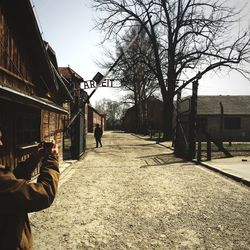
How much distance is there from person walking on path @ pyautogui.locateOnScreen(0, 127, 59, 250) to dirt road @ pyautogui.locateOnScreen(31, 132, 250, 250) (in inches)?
93.9

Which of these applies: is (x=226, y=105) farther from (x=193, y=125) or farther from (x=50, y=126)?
(x=50, y=126)

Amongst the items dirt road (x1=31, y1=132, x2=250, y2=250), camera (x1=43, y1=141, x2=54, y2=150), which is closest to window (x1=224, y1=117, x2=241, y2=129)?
dirt road (x1=31, y1=132, x2=250, y2=250)

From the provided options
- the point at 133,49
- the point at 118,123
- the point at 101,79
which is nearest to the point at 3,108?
the point at 101,79

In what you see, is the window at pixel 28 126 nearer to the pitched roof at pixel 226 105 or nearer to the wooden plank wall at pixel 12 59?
the wooden plank wall at pixel 12 59

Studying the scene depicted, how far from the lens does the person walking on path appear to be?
74.2 inches

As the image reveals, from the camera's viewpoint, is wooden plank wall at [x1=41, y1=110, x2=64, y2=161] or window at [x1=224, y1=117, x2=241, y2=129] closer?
wooden plank wall at [x1=41, y1=110, x2=64, y2=161]

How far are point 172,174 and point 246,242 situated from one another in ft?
19.8

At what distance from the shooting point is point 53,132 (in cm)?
1216

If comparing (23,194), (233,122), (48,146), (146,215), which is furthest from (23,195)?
(233,122)

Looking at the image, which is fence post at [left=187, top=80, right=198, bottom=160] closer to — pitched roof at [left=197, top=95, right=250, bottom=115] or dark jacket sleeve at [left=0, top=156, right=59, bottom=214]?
dark jacket sleeve at [left=0, top=156, right=59, bottom=214]

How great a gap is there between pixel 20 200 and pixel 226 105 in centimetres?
3921

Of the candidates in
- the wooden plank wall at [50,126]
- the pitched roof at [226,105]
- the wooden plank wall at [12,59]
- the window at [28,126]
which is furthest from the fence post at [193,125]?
the pitched roof at [226,105]

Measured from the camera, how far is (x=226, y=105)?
38.4 m

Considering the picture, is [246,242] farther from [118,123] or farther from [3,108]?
[118,123]
